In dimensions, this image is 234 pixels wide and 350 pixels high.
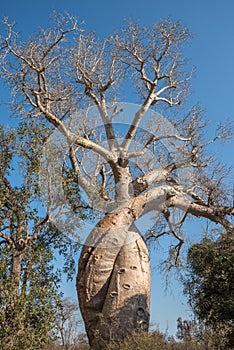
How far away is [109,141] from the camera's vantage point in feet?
29.0

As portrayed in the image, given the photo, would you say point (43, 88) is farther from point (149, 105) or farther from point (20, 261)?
point (20, 261)

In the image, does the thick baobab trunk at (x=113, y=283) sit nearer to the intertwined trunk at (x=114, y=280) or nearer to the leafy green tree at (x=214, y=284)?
the intertwined trunk at (x=114, y=280)

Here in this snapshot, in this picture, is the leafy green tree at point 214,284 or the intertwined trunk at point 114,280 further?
the intertwined trunk at point 114,280

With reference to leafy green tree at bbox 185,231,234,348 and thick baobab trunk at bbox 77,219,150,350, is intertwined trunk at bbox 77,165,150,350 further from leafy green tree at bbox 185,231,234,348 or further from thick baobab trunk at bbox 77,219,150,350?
leafy green tree at bbox 185,231,234,348

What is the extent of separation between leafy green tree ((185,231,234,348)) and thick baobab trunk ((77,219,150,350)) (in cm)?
84

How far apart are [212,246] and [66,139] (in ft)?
11.5

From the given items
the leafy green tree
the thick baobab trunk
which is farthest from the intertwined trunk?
the leafy green tree

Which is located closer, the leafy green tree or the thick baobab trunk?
the leafy green tree

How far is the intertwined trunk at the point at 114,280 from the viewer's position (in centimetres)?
659

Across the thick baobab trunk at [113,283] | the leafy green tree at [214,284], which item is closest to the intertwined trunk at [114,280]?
the thick baobab trunk at [113,283]

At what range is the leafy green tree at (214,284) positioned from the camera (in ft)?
19.3

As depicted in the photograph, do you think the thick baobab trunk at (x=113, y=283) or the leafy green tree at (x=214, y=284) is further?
the thick baobab trunk at (x=113, y=283)

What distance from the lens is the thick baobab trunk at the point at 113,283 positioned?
6.58 metres

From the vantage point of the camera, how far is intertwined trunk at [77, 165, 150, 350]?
6586 mm
